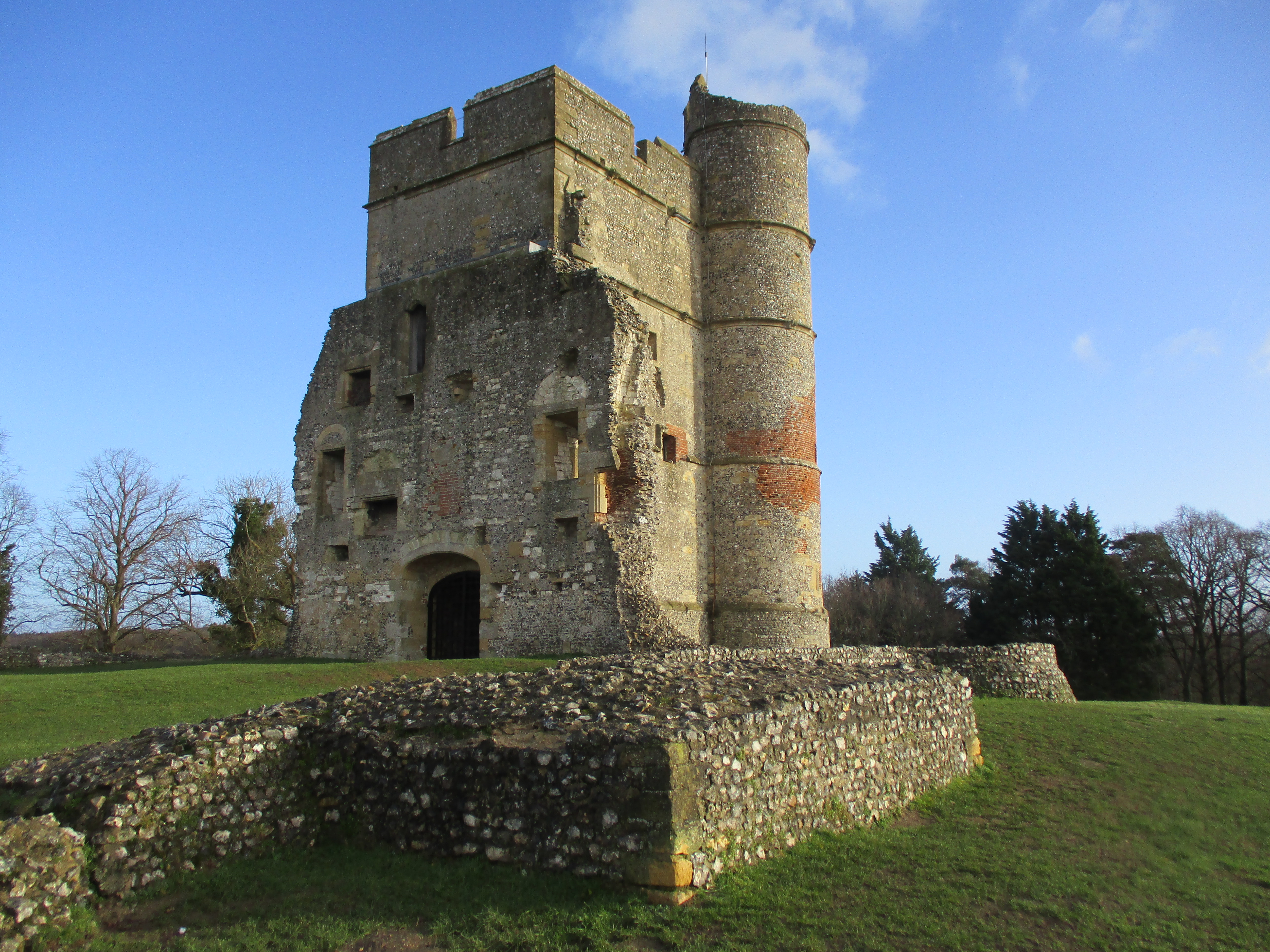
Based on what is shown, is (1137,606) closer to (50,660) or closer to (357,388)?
(357,388)

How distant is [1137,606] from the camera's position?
34.0 metres

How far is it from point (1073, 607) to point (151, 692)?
31.7 meters

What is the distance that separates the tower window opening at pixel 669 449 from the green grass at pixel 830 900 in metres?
12.4

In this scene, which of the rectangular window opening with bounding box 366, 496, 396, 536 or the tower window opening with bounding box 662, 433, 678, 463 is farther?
the tower window opening with bounding box 662, 433, 678, 463

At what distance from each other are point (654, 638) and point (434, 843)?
9.81 meters

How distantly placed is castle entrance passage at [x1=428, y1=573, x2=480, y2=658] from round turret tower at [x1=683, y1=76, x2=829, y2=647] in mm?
5489

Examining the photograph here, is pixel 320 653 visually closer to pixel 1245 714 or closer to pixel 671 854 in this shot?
pixel 671 854

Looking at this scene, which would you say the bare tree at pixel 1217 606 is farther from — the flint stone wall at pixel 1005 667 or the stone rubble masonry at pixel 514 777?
the stone rubble masonry at pixel 514 777

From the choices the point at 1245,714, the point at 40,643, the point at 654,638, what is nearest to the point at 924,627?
the point at 1245,714

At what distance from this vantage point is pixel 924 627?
48125 millimetres

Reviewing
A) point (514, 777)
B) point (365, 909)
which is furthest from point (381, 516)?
point (365, 909)

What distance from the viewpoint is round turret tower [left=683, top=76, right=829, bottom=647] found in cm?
2164

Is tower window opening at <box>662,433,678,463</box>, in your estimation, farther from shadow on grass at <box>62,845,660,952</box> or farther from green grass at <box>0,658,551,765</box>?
shadow on grass at <box>62,845,660,952</box>

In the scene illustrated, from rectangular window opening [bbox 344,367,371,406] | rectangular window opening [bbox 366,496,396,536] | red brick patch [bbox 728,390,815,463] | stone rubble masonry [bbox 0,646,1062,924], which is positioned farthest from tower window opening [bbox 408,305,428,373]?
stone rubble masonry [bbox 0,646,1062,924]
